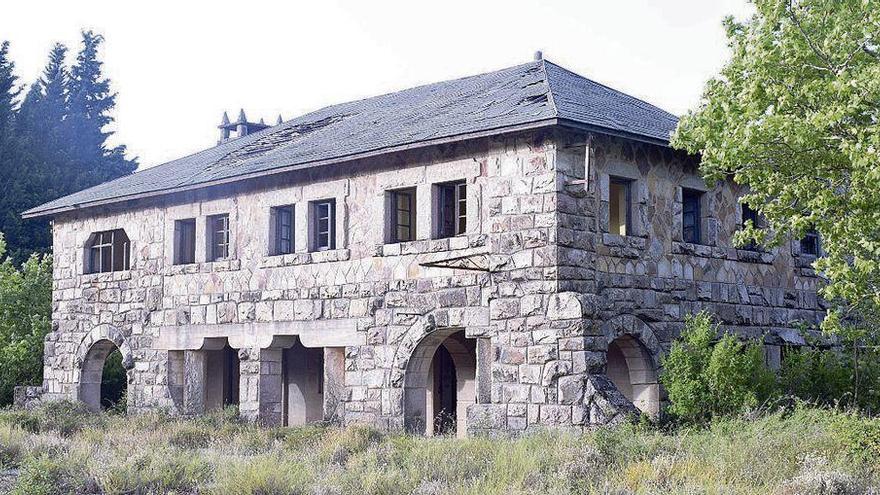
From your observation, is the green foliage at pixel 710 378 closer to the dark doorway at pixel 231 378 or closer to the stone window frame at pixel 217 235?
the stone window frame at pixel 217 235

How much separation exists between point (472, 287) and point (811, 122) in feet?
20.6

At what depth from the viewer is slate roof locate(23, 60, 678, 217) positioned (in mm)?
18703

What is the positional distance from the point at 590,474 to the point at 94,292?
15566 mm

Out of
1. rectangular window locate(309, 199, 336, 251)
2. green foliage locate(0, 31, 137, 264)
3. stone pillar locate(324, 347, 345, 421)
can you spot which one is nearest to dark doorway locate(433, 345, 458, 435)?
stone pillar locate(324, 347, 345, 421)

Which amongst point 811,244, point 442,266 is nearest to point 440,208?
point 442,266

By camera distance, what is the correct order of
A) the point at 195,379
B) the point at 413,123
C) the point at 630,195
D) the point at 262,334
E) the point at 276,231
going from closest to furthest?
the point at 630,195, the point at 413,123, the point at 262,334, the point at 276,231, the point at 195,379

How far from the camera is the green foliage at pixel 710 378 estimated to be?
17.1 metres


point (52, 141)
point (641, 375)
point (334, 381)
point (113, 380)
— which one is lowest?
point (113, 380)

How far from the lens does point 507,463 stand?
45.7ft

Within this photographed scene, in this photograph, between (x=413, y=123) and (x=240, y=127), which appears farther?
(x=240, y=127)

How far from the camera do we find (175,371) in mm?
23891

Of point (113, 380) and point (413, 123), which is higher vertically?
point (413, 123)

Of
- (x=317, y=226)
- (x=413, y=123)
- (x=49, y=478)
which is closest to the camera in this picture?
(x=49, y=478)

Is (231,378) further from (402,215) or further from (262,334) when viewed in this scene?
(402,215)
